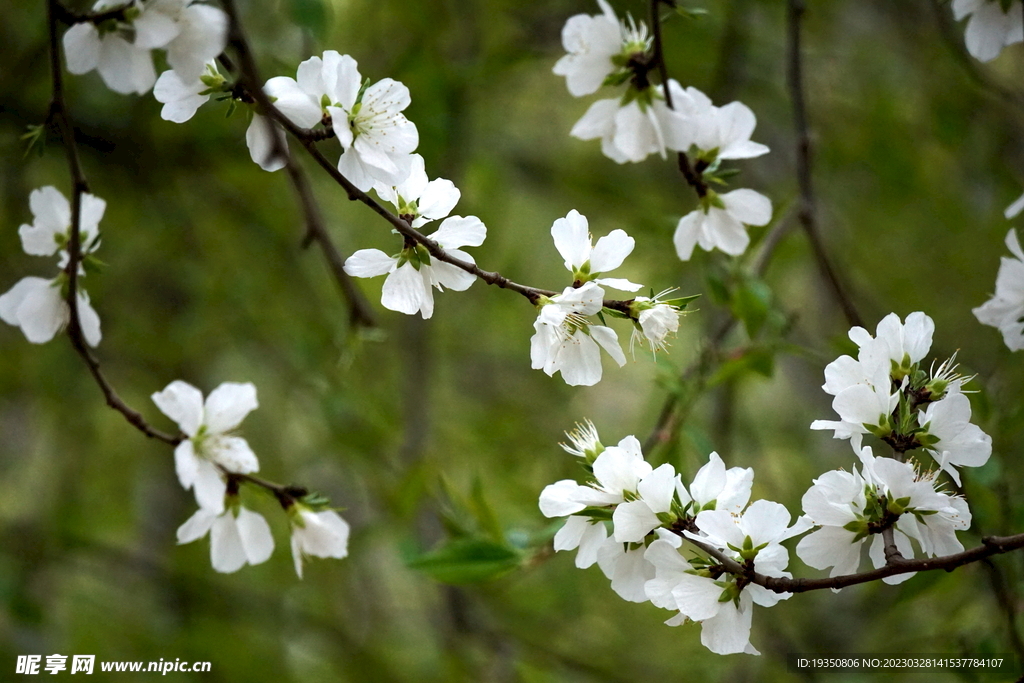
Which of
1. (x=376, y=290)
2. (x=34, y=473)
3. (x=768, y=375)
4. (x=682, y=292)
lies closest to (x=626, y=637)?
(x=682, y=292)

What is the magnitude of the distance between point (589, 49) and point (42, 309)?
742 millimetres

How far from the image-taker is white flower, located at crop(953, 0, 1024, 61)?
3.35 ft

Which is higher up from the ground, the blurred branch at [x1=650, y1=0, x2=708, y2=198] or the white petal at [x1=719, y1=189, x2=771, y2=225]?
the blurred branch at [x1=650, y1=0, x2=708, y2=198]

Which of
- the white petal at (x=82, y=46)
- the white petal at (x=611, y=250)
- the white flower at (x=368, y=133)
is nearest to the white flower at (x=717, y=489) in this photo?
the white petal at (x=611, y=250)

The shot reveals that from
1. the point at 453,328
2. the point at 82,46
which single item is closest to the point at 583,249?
the point at 82,46

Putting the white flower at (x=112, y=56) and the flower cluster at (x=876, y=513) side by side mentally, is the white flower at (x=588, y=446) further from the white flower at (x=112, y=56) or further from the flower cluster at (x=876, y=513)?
the white flower at (x=112, y=56)

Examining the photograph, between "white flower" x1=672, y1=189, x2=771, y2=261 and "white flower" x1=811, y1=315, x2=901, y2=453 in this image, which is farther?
"white flower" x1=672, y1=189, x2=771, y2=261

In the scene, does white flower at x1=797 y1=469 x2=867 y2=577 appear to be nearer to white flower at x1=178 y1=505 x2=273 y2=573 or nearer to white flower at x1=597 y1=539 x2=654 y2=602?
white flower at x1=597 y1=539 x2=654 y2=602

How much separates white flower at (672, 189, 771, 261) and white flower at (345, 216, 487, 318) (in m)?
0.30

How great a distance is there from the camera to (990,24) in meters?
1.03

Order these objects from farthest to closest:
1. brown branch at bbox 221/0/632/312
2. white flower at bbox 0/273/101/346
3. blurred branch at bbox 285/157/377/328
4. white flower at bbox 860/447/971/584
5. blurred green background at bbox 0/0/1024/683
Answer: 1. blurred green background at bbox 0/0/1024/683
2. blurred branch at bbox 285/157/377/328
3. white flower at bbox 0/273/101/346
4. white flower at bbox 860/447/971/584
5. brown branch at bbox 221/0/632/312

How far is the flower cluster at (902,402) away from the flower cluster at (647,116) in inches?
9.3

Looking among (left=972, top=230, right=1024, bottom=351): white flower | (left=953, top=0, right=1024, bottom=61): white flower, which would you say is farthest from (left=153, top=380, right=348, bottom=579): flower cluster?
(left=953, top=0, right=1024, bottom=61): white flower

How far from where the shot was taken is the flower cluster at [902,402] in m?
0.78
